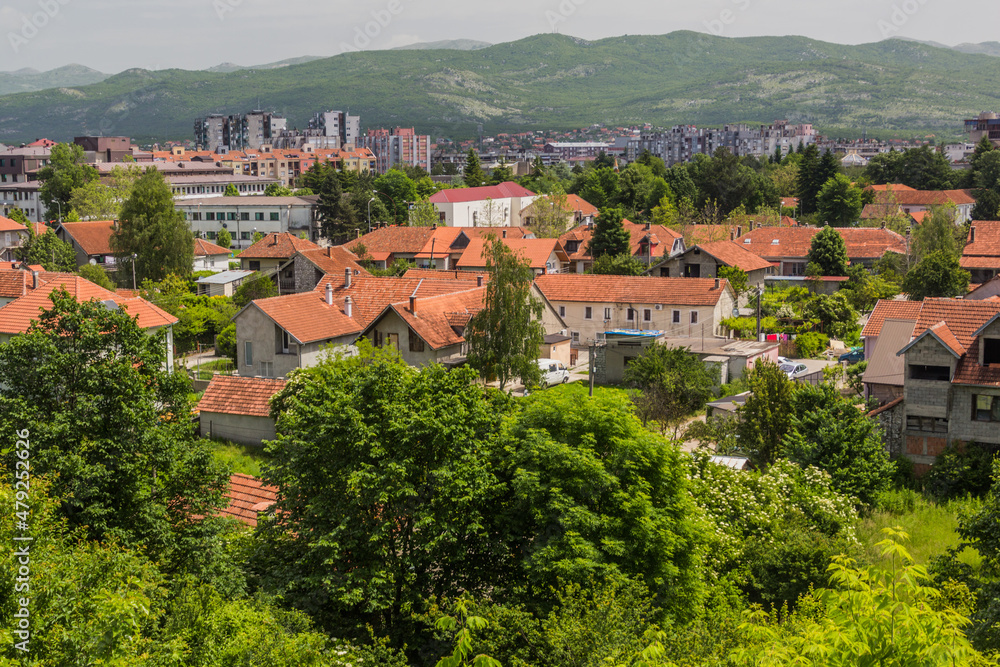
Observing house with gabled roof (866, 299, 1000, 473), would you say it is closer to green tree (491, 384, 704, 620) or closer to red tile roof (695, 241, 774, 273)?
green tree (491, 384, 704, 620)

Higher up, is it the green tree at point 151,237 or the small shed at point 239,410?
the green tree at point 151,237

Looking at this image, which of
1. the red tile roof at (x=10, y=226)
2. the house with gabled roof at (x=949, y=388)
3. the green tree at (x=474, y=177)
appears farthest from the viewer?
the green tree at (x=474, y=177)

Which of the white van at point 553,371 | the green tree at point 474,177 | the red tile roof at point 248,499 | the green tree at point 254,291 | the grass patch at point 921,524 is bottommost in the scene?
the grass patch at point 921,524

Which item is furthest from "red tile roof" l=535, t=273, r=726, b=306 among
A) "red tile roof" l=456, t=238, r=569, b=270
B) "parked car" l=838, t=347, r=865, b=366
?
"red tile roof" l=456, t=238, r=569, b=270

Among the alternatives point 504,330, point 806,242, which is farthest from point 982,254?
point 504,330

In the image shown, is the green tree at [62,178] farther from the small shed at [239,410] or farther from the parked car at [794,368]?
the parked car at [794,368]

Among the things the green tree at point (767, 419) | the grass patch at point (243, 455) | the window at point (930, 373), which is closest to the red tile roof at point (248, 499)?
the grass patch at point (243, 455)
